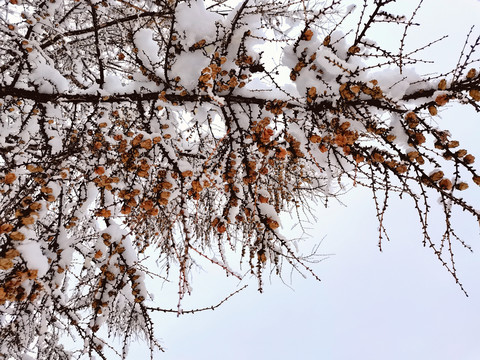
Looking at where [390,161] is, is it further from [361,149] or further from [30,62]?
[30,62]

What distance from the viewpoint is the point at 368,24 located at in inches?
76.6

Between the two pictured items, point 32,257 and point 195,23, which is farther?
point 195,23

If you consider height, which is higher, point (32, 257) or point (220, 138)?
point (220, 138)

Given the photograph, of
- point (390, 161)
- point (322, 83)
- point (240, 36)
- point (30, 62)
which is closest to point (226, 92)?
point (240, 36)

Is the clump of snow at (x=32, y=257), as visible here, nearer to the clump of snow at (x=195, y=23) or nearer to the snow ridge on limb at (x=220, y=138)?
the snow ridge on limb at (x=220, y=138)

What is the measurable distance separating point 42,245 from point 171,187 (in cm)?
129

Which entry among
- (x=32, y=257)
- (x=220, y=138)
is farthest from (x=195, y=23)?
(x=32, y=257)

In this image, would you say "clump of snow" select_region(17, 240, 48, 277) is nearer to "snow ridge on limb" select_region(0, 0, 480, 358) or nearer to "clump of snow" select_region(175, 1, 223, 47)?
"snow ridge on limb" select_region(0, 0, 480, 358)

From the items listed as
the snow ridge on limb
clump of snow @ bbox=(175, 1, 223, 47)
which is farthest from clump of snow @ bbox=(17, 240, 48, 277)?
clump of snow @ bbox=(175, 1, 223, 47)

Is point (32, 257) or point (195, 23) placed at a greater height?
point (195, 23)

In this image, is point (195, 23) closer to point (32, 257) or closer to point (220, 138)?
point (220, 138)

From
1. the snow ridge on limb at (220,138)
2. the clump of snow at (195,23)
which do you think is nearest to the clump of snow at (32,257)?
the snow ridge on limb at (220,138)

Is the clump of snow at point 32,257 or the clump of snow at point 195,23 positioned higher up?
the clump of snow at point 195,23

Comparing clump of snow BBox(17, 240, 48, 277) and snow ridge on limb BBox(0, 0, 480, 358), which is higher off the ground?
snow ridge on limb BBox(0, 0, 480, 358)
